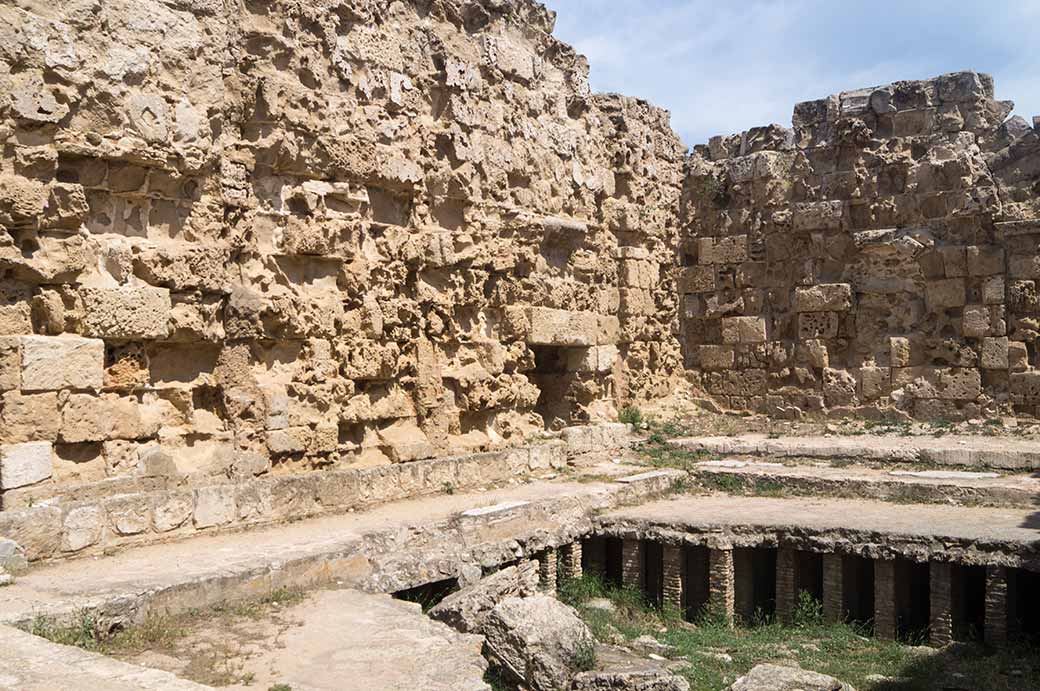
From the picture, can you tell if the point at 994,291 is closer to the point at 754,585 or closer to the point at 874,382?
the point at 874,382

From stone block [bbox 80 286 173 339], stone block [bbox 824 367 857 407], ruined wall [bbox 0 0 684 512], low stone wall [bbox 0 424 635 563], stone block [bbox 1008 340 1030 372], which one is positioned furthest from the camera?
stone block [bbox 824 367 857 407]

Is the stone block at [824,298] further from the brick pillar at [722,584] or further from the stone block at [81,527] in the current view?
the stone block at [81,527]

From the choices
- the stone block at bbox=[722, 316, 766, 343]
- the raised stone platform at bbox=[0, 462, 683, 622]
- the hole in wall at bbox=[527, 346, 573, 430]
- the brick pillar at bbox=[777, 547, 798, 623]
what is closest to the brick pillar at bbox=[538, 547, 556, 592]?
the raised stone platform at bbox=[0, 462, 683, 622]

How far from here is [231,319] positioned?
8.56m

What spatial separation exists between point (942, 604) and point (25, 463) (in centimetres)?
722

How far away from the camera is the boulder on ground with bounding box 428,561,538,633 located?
6.84m

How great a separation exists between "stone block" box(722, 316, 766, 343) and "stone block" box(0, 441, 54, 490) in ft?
33.4

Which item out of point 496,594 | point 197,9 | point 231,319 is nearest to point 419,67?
point 197,9

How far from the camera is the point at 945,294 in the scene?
43.1 ft

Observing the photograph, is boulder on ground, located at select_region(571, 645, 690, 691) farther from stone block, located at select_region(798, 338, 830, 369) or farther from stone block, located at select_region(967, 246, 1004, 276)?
stone block, located at select_region(967, 246, 1004, 276)

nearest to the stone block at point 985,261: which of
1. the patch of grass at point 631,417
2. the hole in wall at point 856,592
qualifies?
the patch of grass at point 631,417

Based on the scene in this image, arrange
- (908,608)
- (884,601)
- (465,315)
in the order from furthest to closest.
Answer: (465,315)
(908,608)
(884,601)

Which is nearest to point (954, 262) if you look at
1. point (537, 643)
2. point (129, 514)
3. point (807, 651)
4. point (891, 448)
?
point (891, 448)

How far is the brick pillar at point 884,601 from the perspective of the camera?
8266 millimetres
